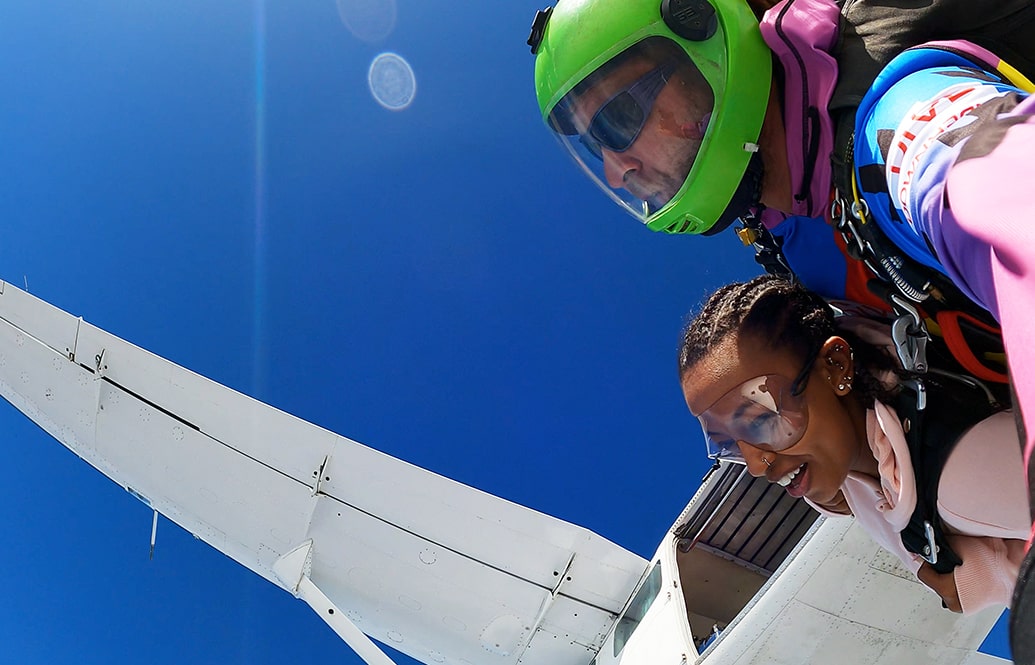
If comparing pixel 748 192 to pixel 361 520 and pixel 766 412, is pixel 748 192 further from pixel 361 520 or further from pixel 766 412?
pixel 361 520

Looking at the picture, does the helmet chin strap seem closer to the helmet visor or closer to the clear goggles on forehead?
the helmet visor

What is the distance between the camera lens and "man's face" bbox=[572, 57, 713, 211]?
8.68ft

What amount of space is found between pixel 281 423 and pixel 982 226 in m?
6.36

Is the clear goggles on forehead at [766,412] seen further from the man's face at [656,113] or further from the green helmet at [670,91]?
the man's face at [656,113]

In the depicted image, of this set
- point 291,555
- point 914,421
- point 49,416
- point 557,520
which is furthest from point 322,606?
point 914,421

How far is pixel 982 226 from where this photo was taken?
1.10 metres

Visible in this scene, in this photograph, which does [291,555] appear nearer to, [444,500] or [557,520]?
[444,500]

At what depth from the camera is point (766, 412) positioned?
2549mm

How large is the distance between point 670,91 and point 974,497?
185cm

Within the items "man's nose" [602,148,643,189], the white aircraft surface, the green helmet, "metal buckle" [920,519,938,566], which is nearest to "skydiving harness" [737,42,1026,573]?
"metal buckle" [920,519,938,566]

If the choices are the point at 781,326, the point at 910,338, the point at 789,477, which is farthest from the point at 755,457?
the point at 910,338

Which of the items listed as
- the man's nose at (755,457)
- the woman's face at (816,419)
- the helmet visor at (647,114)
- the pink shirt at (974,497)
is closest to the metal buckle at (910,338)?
the pink shirt at (974,497)

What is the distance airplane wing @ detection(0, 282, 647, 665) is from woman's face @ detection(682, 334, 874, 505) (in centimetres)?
418

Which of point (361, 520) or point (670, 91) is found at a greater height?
point (670, 91)
